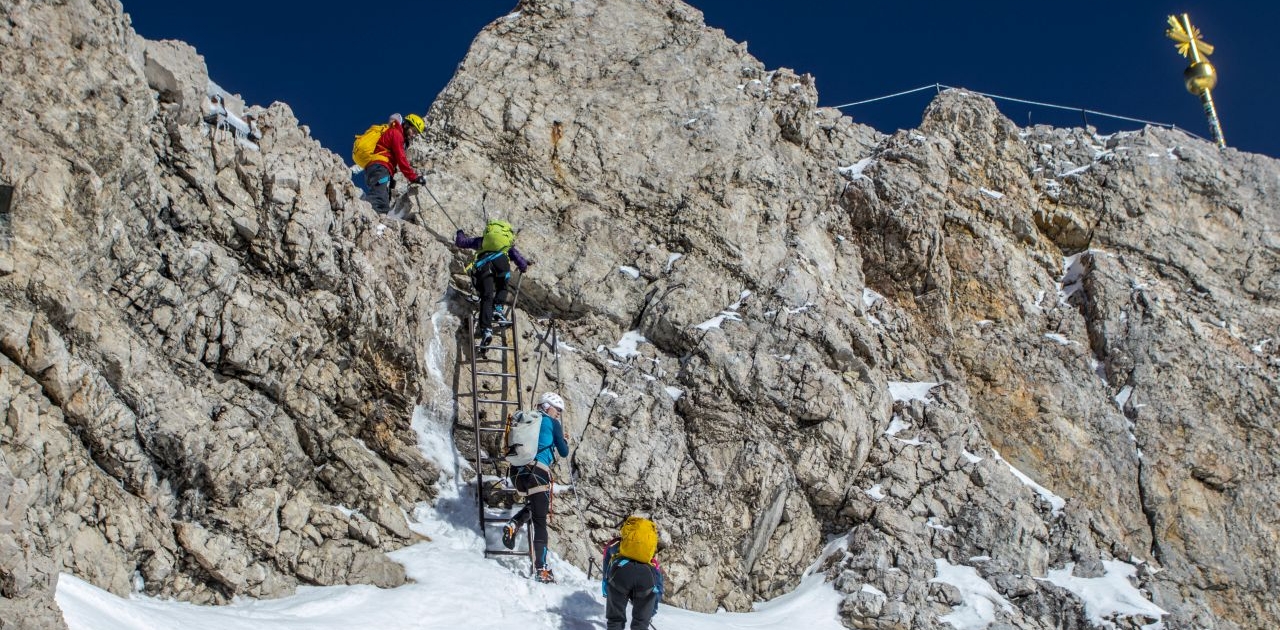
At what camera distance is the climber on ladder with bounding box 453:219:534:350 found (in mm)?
14070

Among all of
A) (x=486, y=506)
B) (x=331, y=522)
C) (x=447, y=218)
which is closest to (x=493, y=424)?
(x=486, y=506)

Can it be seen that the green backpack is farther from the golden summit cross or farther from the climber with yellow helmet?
the golden summit cross

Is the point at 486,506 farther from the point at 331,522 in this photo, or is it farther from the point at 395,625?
the point at 395,625

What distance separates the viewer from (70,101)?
33.7ft

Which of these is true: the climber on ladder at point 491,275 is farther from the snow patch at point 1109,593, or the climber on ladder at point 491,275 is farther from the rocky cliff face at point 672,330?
the snow patch at point 1109,593

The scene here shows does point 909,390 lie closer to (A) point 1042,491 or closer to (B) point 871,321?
(B) point 871,321

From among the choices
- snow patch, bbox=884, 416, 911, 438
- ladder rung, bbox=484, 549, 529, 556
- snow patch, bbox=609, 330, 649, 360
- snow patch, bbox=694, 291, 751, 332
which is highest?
snow patch, bbox=694, 291, 751, 332

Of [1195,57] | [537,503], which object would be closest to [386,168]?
[537,503]

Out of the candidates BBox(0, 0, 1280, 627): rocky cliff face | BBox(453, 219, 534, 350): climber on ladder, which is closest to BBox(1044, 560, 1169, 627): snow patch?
BBox(0, 0, 1280, 627): rocky cliff face

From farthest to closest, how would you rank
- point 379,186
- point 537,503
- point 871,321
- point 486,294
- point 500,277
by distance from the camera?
point 871,321 → point 379,186 → point 500,277 → point 486,294 → point 537,503

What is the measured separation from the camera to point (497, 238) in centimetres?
1415

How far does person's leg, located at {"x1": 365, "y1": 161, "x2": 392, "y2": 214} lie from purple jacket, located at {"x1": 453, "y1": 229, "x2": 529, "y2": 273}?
4.61ft

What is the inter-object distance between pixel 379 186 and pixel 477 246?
6.70 ft

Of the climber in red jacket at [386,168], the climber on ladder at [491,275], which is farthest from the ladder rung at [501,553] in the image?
the climber in red jacket at [386,168]
